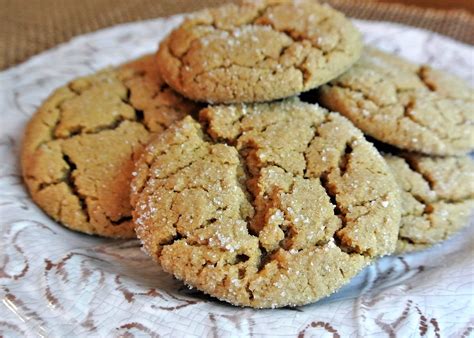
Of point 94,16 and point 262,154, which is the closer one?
point 262,154

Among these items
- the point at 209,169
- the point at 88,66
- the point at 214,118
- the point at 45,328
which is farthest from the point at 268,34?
the point at 45,328

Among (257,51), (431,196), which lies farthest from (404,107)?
(257,51)

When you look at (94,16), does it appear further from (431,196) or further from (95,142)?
(431,196)

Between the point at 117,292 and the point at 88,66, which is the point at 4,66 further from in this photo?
the point at 117,292

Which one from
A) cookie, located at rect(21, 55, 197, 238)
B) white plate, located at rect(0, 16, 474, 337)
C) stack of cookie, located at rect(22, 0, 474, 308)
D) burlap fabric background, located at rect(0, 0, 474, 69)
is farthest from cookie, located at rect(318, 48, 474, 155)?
burlap fabric background, located at rect(0, 0, 474, 69)

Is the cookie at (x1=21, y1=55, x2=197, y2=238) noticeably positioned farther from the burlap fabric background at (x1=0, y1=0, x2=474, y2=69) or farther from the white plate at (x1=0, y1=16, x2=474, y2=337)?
the burlap fabric background at (x1=0, y1=0, x2=474, y2=69)

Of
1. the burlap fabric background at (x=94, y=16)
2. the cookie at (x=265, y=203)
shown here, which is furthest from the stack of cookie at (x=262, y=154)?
the burlap fabric background at (x=94, y=16)

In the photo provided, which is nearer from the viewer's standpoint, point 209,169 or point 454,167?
point 209,169
